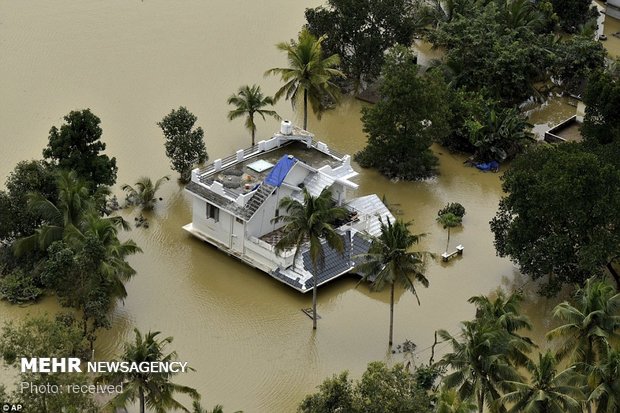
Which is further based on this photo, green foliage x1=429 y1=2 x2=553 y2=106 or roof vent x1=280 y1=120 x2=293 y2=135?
green foliage x1=429 y1=2 x2=553 y2=106

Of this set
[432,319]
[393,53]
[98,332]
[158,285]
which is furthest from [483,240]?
[98,332]

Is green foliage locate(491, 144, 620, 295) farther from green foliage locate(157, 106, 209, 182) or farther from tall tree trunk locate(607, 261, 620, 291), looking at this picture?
green foliage locate(157, 106, 209, 182)

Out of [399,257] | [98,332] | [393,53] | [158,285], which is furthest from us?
[393,53]

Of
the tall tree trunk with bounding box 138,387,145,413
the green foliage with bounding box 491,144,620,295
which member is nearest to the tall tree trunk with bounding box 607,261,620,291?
the green foliage with bounding box 491,144,620,295

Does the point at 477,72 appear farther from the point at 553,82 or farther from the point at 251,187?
the point at 251,187

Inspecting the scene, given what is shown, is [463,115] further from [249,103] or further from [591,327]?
[591,327]
